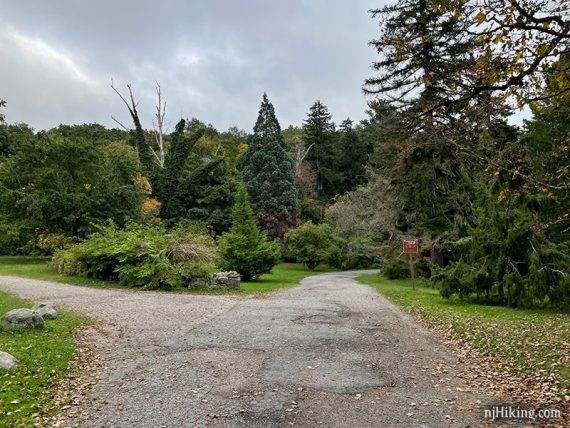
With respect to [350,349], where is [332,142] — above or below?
above

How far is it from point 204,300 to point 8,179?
21.4m

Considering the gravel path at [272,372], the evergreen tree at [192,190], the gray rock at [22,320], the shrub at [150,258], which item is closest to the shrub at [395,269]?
the shrub at [150,258]

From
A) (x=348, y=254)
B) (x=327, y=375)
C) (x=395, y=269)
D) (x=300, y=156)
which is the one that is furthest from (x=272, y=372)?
(x=300, y=156)

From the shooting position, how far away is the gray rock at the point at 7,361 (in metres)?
5.89

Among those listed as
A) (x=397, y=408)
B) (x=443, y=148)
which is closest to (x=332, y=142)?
(x=443, y=148)

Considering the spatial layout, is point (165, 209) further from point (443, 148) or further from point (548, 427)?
point (548, 427)

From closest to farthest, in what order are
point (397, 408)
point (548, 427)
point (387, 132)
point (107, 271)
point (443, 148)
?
point (548, 427)
point (397, 408)
point (107, 271)
point (443, 148)
point (387, 132)

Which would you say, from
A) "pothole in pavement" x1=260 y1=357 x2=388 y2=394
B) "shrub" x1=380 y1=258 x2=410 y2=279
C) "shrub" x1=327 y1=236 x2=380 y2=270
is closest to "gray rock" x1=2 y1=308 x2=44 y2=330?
"pothole in pavement" x1=260 y1=357 x2=388 y2=394

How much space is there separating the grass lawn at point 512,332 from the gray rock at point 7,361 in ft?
23.5

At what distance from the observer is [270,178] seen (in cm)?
4416

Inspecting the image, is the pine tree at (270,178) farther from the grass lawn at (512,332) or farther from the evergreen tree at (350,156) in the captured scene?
the grass lawn at (512,332)

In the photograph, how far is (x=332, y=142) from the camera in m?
61.6

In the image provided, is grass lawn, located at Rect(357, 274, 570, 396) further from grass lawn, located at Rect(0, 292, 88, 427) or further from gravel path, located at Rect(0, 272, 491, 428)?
grass lawn, located at Rect(0, 292, 88, 427)

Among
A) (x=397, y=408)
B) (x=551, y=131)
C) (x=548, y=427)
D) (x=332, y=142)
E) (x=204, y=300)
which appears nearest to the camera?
(x=548, y=427)
